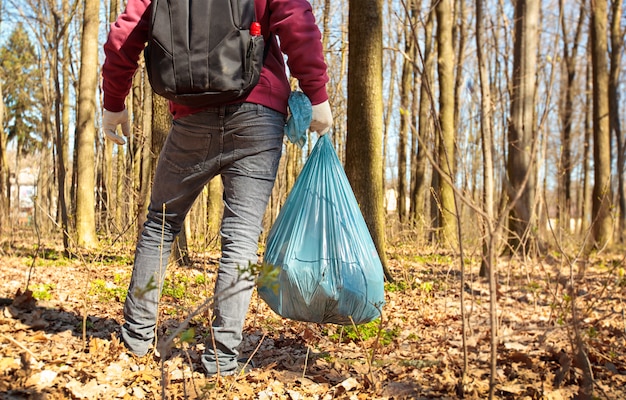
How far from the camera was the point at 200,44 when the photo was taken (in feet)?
6.75

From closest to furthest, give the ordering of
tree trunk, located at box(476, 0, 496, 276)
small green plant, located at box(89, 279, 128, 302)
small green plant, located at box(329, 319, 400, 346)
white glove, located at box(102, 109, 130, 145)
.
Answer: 1. tree trunk, located at box(476, 0, 496, 276)
2. white glove, located at box(102, 109, 130, 145)
3. small green plant, located at box(329, 319, 400, 346)
4. small green plant, located at box(89, 279, 128, 302)

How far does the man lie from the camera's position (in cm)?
215

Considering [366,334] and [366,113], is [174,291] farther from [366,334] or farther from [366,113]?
[366,113]

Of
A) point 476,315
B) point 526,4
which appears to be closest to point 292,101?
point 476,315

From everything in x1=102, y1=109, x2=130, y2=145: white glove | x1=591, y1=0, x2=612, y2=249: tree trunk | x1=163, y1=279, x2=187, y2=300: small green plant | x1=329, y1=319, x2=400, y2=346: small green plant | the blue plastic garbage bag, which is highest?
x1=591, y1=0, x2=612, y2=249: tree trunk

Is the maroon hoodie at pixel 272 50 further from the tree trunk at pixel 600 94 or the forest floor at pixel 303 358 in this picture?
the tree trunk at pixel 600 94

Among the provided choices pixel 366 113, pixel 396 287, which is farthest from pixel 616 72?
pixel 396 287

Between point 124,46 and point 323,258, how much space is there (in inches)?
45.5

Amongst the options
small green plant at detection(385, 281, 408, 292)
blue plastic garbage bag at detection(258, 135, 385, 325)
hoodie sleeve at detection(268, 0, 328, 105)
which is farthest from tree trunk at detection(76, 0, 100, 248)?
hoodie sleeve at detection(268, 0, 328, 105)

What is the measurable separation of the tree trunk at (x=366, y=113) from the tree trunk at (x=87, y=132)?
424 cm

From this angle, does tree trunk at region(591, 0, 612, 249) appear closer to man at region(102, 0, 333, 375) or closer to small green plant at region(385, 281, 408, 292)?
small green plant at region(385, 281, 408, 292)

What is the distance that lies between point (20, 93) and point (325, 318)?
65.0 feet

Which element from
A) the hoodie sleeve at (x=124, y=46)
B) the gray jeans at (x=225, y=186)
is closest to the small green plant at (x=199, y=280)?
the gray jeans at (x=225, y=186)

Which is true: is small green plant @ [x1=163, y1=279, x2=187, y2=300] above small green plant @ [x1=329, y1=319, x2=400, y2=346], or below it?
above
